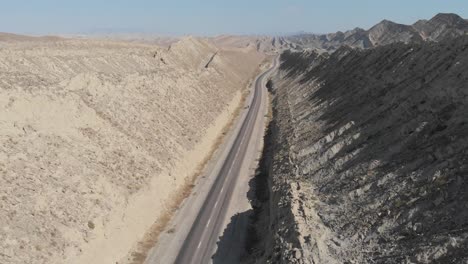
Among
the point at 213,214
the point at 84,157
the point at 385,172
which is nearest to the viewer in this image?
the point at 385,172

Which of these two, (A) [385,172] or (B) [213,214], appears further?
(B) [213,214]

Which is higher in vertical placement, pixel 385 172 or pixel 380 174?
pixel 385 172

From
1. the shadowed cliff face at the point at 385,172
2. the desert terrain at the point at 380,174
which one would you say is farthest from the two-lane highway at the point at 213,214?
the shadowed cliff face at the point at 385,172

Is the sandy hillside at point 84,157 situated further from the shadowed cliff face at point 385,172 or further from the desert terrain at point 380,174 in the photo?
the shadowed cliff face at point 385,172

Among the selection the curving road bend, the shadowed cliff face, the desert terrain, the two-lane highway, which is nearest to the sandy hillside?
the curving road bend

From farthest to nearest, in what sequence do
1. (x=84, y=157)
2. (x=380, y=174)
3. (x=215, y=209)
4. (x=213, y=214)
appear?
1. (x=215, y=209)
2. (x=213, y=214)
3. (x=84, y=157)
4. (x=380, y=174)

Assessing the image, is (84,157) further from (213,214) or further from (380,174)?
(380,174)

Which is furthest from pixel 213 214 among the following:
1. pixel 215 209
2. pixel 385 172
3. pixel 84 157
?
pixel 385 172
